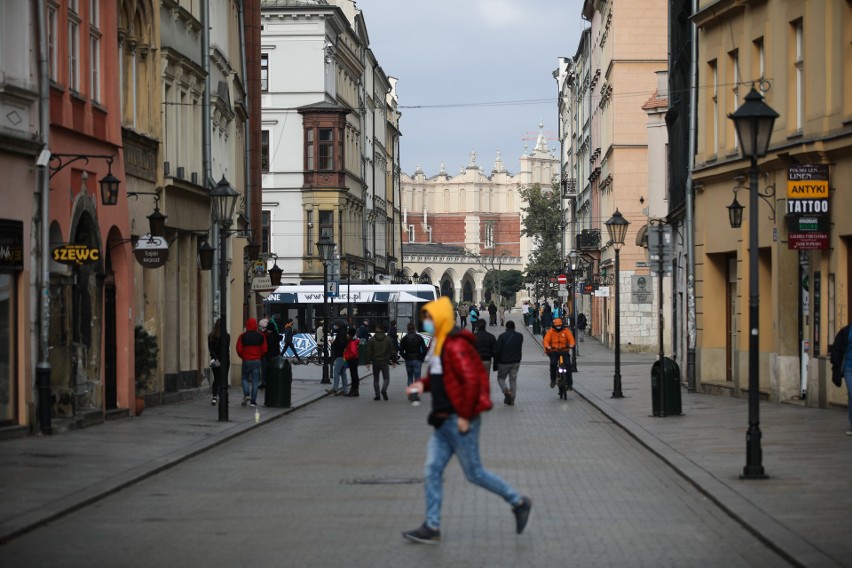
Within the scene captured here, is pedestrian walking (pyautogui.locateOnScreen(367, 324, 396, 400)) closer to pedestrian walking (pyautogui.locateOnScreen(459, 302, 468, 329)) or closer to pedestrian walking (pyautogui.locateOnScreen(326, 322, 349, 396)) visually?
pedestrian walking (pyautogui.locateOnScreen(326, 322, 349, 396))

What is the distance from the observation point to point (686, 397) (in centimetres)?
3141

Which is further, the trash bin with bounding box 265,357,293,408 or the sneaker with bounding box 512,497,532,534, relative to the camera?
the trash bin with bounding box 265,357,293,408

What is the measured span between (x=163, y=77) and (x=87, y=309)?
7779 millimetres

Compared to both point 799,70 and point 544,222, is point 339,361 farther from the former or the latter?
point 544,222

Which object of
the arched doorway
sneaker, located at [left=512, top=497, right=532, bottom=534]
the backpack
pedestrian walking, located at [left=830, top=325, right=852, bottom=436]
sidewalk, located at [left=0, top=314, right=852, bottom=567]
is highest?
the arched doorway

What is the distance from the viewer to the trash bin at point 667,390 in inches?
997

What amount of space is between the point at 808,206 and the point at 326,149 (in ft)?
169

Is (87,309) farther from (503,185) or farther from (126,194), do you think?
(503,185)

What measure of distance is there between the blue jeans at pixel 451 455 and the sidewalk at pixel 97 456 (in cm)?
326

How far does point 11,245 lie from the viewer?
20.2 meters

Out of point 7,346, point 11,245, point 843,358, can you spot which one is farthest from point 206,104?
point 843,358

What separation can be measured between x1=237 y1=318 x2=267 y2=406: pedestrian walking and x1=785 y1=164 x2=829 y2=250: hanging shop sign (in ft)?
33.1

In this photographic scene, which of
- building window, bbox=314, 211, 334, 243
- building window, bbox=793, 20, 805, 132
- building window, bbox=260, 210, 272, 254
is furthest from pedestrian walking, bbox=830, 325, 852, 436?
building window, bbox=260, 210, 272, 254

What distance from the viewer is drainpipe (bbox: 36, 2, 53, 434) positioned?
68.7ft
